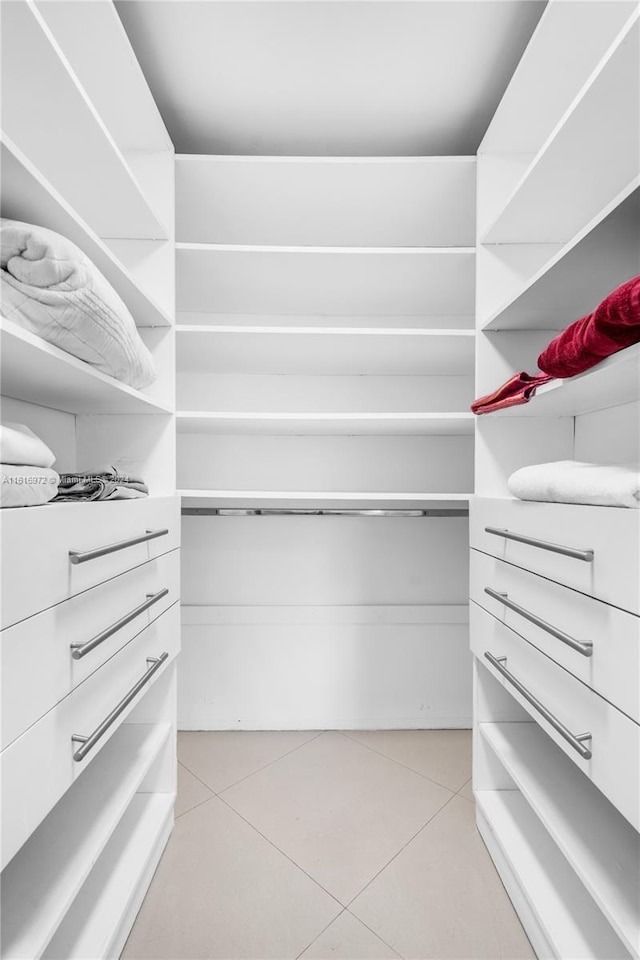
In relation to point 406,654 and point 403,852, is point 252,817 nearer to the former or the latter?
point 403,852

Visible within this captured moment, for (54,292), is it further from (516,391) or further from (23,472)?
(516,391)

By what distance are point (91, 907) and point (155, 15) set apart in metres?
2.10

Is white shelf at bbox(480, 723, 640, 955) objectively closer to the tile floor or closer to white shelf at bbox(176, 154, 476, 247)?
the tile floor

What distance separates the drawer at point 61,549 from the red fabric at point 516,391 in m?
A: 0.93

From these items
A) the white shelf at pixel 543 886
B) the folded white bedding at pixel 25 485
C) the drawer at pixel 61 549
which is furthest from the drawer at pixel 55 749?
the white shelf at pixel 543 886

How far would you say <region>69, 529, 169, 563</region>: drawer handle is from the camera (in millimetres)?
750

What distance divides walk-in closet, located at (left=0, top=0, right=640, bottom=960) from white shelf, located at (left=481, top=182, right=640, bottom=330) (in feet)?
0.04

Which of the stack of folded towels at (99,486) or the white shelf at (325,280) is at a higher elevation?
the white shelf at (325,280)

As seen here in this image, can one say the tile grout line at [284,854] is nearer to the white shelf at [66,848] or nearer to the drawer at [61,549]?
the white shelf at [66,848]

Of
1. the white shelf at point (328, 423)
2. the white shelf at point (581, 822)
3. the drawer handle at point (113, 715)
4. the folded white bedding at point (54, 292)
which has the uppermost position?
the folded white bedding at point (54, 292)

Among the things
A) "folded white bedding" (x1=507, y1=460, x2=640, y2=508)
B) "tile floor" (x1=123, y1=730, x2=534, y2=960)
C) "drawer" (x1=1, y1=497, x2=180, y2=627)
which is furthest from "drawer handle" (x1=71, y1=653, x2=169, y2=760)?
"folded white bedding" (x1=507, y1=460, x2=640, y2=508)

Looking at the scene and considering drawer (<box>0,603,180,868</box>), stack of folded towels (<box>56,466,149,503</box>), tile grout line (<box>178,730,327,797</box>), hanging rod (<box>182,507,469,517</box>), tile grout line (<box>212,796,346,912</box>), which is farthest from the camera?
hanging rod (<box>182,507,469,517</box>)

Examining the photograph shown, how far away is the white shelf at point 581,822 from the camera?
79cm

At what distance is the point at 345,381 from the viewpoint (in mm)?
1914
